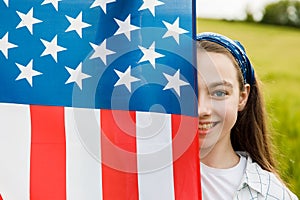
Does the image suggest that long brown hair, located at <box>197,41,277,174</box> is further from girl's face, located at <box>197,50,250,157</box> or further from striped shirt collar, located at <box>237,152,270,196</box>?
girl's face, located at <box>197,50,250,157</box>

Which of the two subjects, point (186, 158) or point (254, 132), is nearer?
point (186, 158)

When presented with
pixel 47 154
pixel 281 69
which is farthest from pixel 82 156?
pixel 281 69

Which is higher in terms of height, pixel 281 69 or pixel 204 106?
pixel 281 69

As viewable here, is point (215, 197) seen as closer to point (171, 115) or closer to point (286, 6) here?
point (171, 115)

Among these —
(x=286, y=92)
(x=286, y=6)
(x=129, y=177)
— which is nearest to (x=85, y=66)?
(x=129, y=177)

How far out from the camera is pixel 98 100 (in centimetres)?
210

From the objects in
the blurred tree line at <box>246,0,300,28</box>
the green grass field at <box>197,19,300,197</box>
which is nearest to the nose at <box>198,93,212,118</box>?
the green grass field at <box>197,19,300,197</box>

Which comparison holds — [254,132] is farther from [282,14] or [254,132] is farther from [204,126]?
[282,14]

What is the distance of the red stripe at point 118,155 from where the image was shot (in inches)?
82.9

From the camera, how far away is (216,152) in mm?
2426

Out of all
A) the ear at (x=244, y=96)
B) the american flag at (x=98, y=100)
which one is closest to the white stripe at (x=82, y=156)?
the american flag at (x=98, y=100)

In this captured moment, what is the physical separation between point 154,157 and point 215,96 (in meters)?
0.29

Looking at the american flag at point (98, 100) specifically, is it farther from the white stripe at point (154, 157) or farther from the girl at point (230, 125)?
the girl at point (230, 125)

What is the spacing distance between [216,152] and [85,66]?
1.84 ft
